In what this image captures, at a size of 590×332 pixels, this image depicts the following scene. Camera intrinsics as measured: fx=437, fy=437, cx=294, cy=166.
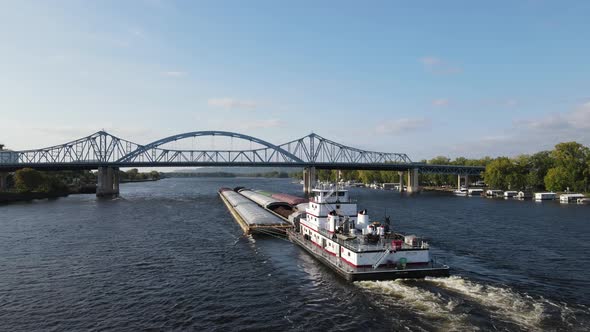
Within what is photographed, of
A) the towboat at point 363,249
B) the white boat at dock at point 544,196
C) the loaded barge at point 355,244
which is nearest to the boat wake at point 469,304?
the towboat at point 363,249

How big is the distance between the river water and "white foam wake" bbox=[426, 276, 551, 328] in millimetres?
122

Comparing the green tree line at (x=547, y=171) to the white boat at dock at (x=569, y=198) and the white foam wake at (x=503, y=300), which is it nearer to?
the white boat at dock at (x=569, y=198)

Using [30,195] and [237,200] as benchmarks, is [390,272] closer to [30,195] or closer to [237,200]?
[237,200]

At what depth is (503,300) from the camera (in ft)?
104

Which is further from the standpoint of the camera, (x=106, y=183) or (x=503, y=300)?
(x=106, y=183)

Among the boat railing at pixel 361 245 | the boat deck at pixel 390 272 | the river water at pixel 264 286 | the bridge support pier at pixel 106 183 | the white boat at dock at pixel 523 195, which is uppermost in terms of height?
the bridge support pier at pixel 106 183

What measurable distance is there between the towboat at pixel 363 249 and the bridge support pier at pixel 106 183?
13902 cm

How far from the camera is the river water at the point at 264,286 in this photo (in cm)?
2872

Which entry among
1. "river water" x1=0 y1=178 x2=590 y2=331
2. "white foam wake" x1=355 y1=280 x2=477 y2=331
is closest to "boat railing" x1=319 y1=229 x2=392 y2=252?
"white foam wake" x1=355 y1=280 x2=477 y2=331

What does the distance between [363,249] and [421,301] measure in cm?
694

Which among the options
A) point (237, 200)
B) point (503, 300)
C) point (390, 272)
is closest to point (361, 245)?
point (390, 272)

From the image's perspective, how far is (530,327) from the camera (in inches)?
1040

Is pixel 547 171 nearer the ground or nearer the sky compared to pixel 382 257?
nearer the sky

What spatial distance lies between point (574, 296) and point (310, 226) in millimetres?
27079
